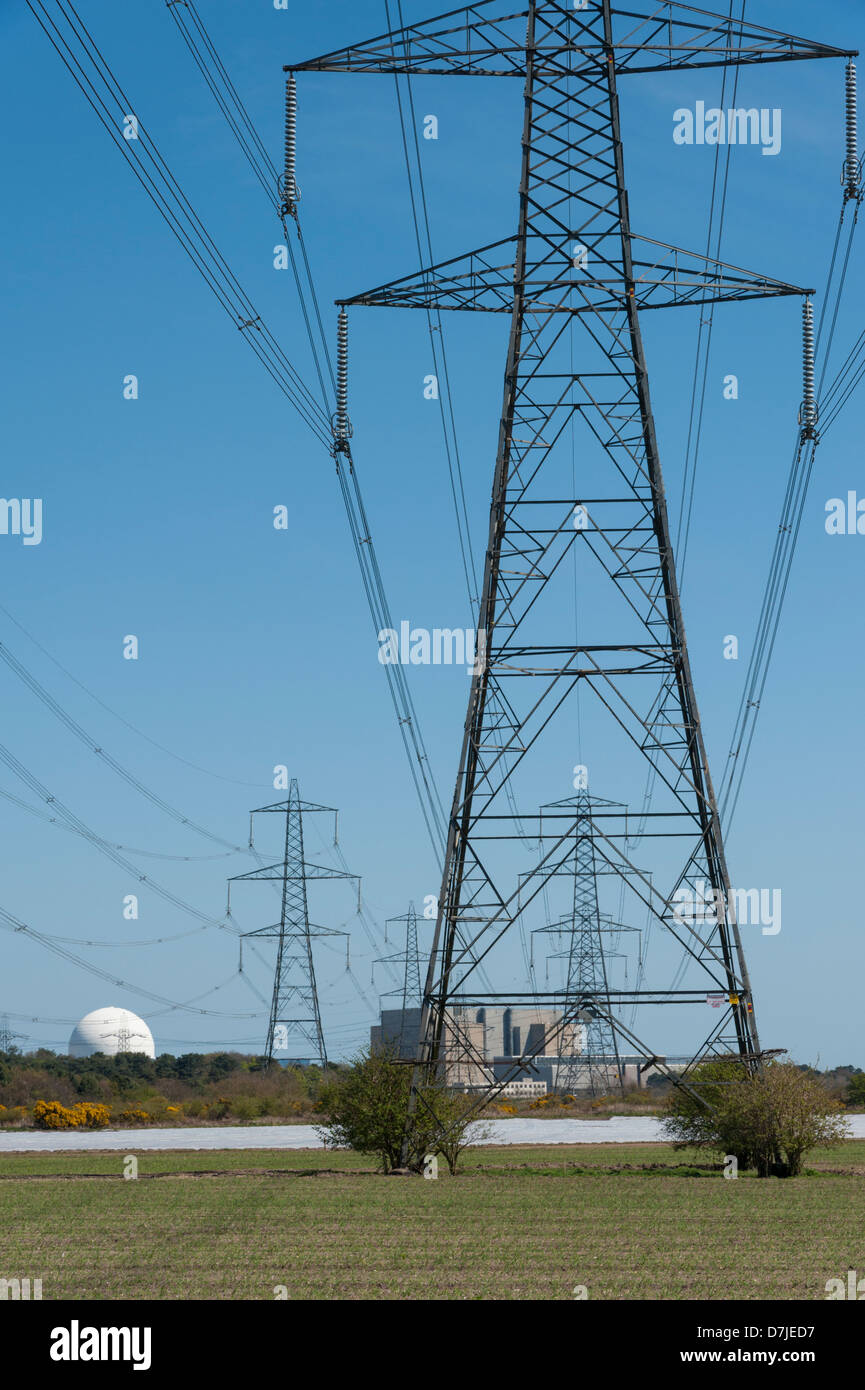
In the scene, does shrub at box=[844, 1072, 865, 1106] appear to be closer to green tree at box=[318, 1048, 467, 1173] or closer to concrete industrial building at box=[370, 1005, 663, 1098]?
concrete industrial building at box=[370, 1005, 663, 1098]

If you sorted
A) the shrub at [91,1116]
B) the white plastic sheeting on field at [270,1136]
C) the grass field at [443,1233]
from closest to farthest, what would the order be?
1. the grass field at [443,1233]
2. the white plastic sheeting on field at [270,1136]
3. the shrub at [91,1116]

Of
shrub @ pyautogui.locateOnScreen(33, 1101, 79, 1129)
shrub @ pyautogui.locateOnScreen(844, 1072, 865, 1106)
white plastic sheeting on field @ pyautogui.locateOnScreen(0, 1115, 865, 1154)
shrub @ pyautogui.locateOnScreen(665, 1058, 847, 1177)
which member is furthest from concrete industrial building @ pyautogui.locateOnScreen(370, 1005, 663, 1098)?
shrub @ pyautogui.locateOnScreen(33, 1101, 79, 1129)

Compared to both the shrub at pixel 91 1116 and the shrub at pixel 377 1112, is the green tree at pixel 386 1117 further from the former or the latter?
the shrub at pixel 91 1116

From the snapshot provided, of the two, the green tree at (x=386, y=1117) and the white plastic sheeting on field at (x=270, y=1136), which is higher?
the green tree at (x=386, y=1117)

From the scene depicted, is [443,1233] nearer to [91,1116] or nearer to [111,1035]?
[91,1116]

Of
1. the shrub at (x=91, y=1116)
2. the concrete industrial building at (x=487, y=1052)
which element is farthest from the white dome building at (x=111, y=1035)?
the shrub at (x=91, y=1116)

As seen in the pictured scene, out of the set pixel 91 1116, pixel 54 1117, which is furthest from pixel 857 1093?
pixel 54 1117

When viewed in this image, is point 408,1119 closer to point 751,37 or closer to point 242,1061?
point 751,37
